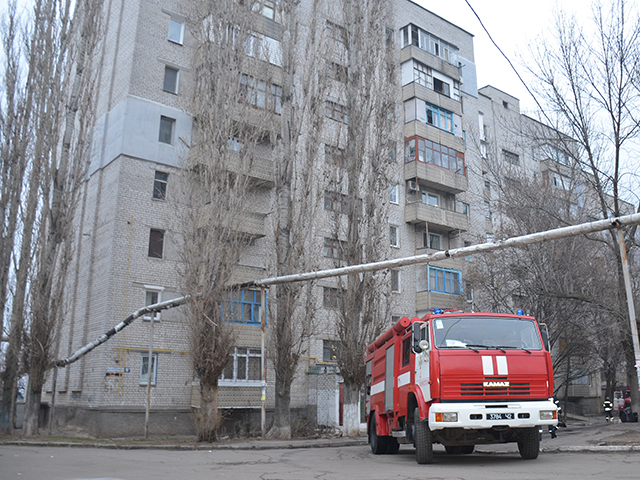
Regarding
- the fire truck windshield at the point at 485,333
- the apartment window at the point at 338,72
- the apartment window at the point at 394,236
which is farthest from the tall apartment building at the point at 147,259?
the fire truck windshield at the point at 485,333

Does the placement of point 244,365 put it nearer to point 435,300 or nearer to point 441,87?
point 435,300

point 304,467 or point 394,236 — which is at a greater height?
point 394,236

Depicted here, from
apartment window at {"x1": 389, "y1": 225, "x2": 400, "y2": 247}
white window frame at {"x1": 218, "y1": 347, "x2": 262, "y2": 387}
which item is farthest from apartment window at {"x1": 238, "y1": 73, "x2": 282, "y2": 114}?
apartment window at {"x1": 389, "y1": 225, "x2": 400, "y2": 247}

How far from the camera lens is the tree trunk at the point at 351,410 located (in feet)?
66.0

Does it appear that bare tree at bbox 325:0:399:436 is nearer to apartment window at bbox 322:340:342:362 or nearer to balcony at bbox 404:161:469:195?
apartment window at bbox 322:340:342:362

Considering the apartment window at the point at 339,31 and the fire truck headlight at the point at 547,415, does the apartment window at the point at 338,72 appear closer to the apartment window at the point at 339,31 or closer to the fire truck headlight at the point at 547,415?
the apartment window at the point at 339,31

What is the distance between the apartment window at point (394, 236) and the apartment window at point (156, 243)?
12471mm

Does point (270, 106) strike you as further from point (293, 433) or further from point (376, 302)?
point (293, 433)

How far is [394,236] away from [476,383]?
72.1 ft

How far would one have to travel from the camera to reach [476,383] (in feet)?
32.0

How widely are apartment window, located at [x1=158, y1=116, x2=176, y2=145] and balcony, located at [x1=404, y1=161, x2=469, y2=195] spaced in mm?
12886

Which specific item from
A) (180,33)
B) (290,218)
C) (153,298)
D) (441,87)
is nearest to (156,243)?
(153,298)

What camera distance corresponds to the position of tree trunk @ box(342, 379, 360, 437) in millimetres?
20109

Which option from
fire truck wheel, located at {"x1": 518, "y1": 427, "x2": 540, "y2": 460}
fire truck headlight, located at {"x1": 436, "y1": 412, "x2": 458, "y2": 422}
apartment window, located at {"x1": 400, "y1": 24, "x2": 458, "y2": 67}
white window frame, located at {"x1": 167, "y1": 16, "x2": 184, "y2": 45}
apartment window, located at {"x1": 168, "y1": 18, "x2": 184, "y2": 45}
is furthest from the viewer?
apartment window, located at {"x1": 400, "y1": 24, "x2": 458, "y2": 67}
